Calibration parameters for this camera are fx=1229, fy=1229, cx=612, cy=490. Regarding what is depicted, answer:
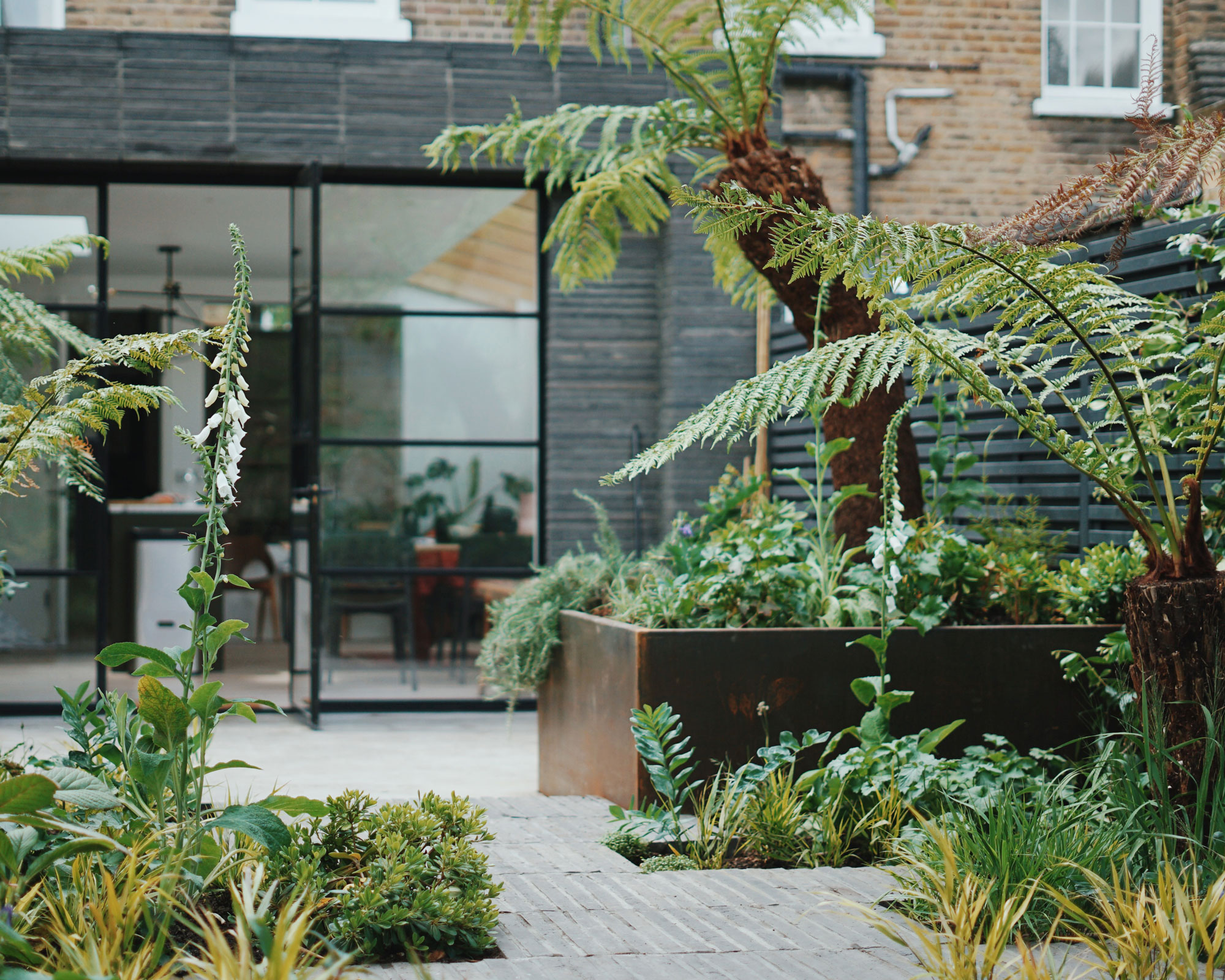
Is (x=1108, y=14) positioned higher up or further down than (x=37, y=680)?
higher up

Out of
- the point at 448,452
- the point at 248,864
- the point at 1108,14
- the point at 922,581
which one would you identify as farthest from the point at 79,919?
the point at 1108,14

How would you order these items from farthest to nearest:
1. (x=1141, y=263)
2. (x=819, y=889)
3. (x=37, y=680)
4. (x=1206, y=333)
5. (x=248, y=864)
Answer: (x=37, y=680), (x=1141, y=263), (x=1206, y=333), (x=819, y=889), (x=248, y=864)

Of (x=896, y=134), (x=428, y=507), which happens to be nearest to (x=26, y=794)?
(x=428, y=507)

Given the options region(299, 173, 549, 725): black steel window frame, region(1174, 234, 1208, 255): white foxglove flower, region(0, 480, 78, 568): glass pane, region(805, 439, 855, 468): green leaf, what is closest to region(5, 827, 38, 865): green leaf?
region(805, 439, 855, 468): green leaf

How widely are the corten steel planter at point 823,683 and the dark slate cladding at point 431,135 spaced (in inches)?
143

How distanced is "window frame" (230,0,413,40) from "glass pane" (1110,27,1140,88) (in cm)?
486

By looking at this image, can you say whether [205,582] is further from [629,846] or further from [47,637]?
[47,637]

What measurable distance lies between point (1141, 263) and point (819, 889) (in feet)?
9.13

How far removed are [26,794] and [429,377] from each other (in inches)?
219

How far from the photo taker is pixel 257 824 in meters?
2.38

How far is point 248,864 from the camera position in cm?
249

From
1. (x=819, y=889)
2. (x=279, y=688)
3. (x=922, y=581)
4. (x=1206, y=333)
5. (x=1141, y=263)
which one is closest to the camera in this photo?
(x=819, y=889)

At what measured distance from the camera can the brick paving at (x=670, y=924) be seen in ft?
7.72

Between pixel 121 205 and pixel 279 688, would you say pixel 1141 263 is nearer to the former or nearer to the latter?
pixel 279 688
